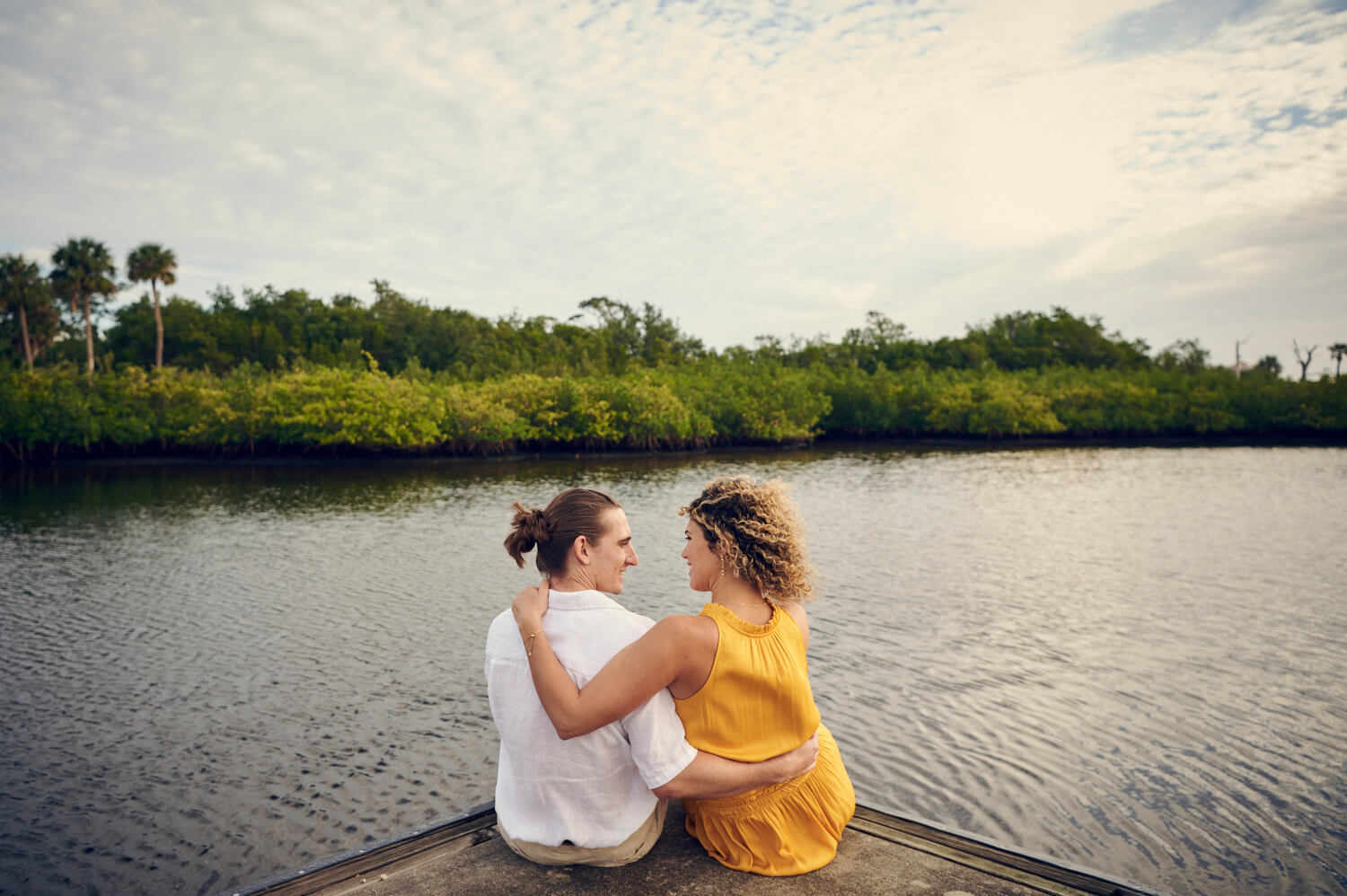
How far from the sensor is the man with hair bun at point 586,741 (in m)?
2.69

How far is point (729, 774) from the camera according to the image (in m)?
2.90

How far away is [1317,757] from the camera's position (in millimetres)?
7324

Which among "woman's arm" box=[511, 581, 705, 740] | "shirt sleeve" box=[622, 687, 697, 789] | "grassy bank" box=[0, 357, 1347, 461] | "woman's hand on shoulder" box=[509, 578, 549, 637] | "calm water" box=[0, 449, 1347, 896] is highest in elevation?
"grassy bank" box=[0, 357, 1347, 461]

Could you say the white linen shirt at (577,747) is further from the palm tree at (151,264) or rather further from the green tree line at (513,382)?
the palm tree at (151,264)

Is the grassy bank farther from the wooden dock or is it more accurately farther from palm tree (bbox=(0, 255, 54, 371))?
the wooden dock

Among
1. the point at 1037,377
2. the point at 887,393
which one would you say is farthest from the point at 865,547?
the point at 1037,377

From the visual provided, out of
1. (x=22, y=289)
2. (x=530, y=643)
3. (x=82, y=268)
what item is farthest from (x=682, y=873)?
(x=22, y=289)

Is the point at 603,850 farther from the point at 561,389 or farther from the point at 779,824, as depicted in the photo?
the point at 561,389

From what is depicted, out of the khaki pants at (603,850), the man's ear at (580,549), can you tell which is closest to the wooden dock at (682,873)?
the khaki pants at (603,850)

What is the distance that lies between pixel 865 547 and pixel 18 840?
590 inches

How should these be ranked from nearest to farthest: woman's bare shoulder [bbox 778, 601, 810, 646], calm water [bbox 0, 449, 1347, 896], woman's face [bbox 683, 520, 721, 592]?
woman's face [bbox 683, 520, 721, 592] < woman's bare shoulder [bbox 778, 601, 810, 646] < calm water [bbox 0, 449, 1347, 896]

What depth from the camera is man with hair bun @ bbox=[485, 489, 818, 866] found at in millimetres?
2693

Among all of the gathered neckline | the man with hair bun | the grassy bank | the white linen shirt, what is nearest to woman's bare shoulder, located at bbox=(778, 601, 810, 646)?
the gathered neckline

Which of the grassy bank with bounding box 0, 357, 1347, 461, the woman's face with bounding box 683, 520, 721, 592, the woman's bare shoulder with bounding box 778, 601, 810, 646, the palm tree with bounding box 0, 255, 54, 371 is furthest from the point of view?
the palm tree with bounding box 0, 255, 54, 371
